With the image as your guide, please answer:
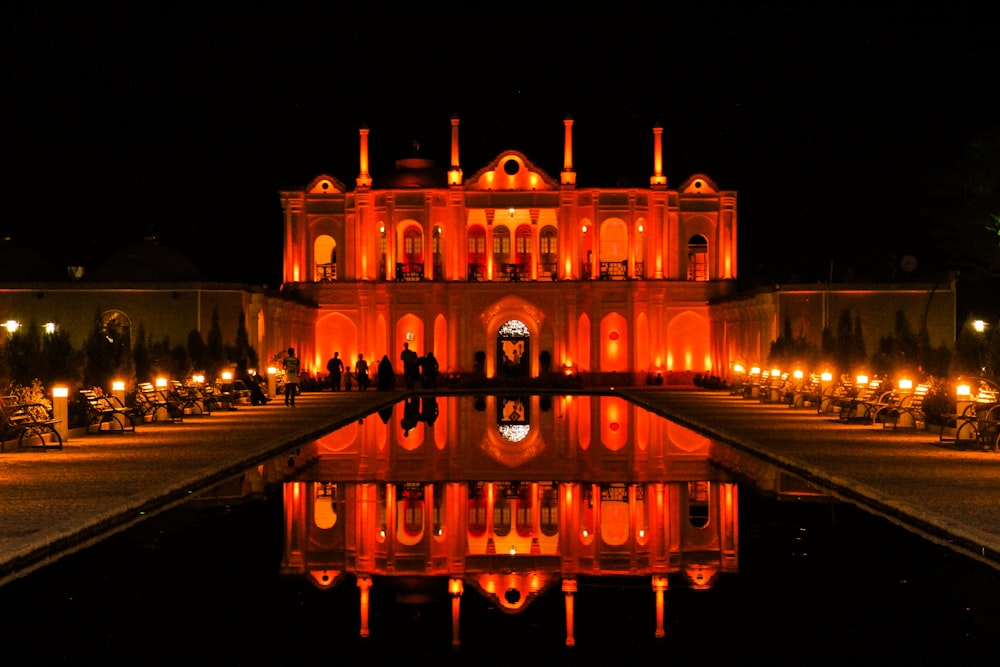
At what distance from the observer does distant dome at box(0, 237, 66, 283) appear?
5841cm

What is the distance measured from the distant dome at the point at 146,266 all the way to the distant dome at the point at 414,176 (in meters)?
8.88

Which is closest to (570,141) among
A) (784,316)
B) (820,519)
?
(784,316)

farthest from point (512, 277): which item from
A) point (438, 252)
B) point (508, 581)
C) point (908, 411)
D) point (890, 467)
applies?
point (508, 581)

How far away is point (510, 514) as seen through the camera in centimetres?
1288

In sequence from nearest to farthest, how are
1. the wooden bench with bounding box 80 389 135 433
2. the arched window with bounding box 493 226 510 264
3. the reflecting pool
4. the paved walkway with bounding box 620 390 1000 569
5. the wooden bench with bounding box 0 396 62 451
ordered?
1. the reflecting pool
2. the paved walkway with bounding box 620 390 1000 569
3. the wooden bench with bounding box 0 396 62 451
4. the wooden bench with bounding box 80 389 135 433
5. the arched window with bounding box 493 226 510 264

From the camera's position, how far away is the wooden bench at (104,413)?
23094 millimetres

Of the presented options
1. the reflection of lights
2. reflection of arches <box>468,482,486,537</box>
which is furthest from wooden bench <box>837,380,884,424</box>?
reflection of arches <box>468,482,486,537</box>

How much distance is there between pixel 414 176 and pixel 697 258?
11750 mm

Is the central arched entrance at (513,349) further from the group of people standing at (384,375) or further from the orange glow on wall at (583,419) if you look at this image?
the orange glow on wall at (583,419)

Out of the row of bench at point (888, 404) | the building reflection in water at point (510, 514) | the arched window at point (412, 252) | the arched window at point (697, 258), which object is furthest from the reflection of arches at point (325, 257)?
the building reflection in water at point (510, 514)

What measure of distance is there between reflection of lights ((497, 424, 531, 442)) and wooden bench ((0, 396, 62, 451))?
6.98 metres

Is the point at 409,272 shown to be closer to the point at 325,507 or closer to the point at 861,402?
the point at 861,402

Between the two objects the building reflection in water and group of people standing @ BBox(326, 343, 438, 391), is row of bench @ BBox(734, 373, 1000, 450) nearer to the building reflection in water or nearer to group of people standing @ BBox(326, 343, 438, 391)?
the building reflection in water

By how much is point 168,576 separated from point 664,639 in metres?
3.61
